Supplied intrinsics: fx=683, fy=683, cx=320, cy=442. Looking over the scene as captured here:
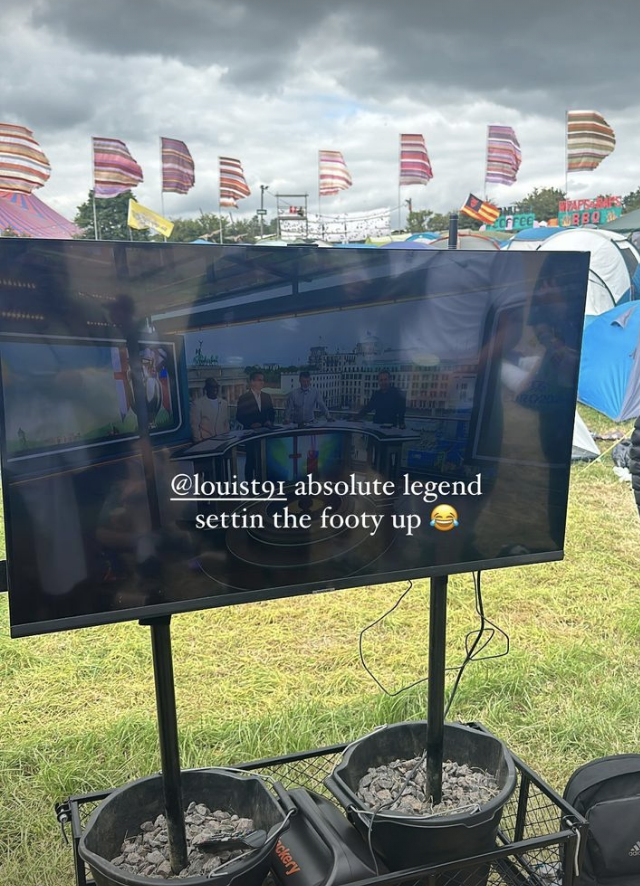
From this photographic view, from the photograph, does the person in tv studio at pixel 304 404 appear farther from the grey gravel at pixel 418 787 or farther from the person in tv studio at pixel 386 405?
the grey gravel at pixel 418 787

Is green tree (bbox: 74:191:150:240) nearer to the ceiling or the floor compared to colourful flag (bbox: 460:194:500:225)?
nearer to the ceiling

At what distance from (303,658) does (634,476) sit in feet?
5.35

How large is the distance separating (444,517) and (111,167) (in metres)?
20.0

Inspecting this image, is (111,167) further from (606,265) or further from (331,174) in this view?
(606,265)

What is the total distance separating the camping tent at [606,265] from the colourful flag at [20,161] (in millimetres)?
12748

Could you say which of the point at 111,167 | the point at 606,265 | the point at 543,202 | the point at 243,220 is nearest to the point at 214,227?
the point at 243,220

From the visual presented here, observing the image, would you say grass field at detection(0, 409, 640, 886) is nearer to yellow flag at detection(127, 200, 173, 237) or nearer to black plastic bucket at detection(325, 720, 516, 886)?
black plastic bucket at detection(325, 720, 516, 886)

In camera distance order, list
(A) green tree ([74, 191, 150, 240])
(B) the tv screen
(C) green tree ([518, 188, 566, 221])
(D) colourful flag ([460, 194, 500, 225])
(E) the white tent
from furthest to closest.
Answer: (C) green tree ([518, 188, 566, 221]) < (A) green tree ([74, 191, 150, 240]) < (D) colourful flag ([460, 194, 500, 225]) < (E) the white tent < (B) the tv screen

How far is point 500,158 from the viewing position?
2427 cm

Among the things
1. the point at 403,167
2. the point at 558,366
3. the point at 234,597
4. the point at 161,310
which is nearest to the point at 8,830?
the point at 234,597

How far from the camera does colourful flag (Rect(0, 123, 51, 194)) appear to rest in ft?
55.6

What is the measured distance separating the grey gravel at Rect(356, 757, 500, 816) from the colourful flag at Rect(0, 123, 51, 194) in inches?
736

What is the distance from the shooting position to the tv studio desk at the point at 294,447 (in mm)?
1312

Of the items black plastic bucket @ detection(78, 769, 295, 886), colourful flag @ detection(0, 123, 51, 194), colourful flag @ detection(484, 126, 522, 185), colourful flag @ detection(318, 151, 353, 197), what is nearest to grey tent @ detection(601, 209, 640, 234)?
colourful flag @ detection(484, 126, 522, 185)
